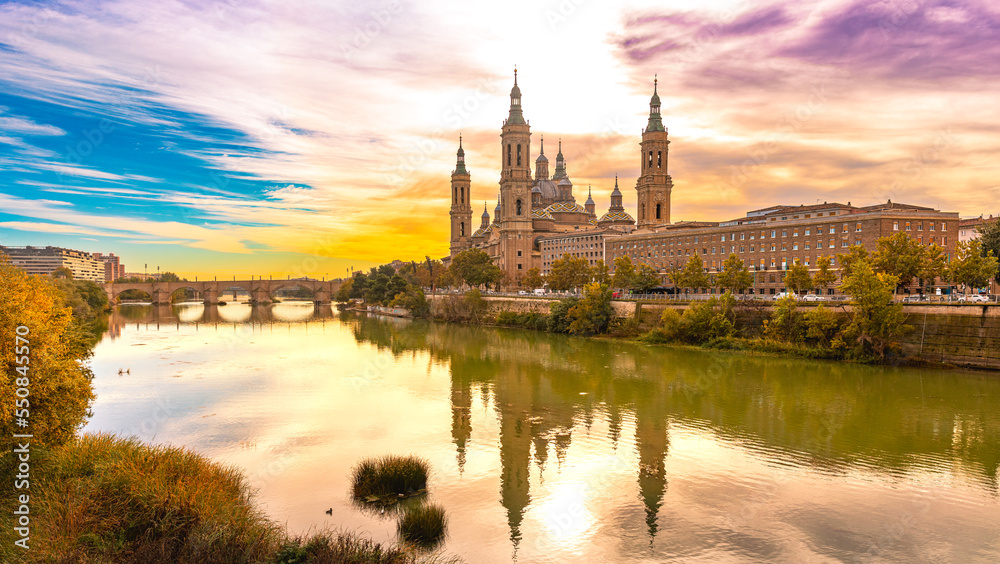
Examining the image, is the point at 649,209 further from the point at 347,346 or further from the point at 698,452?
the point at 698,452

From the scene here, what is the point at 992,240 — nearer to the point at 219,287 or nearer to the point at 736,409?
the point at 736,409

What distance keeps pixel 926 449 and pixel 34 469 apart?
1207 inches

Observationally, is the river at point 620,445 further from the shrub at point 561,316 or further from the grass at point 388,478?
the shrub at point 561,316

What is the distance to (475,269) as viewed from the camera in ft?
360

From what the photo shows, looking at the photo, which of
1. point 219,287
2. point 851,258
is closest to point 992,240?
point 851,258

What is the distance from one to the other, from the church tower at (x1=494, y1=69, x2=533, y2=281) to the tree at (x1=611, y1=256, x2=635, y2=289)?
4959cm

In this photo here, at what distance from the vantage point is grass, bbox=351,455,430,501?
62.5 ft

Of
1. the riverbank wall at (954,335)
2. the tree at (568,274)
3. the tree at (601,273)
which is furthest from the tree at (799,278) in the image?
the tree at (568,274)

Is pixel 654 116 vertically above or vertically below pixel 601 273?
above

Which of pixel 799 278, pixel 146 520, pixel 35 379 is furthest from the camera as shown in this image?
pixel 799 278

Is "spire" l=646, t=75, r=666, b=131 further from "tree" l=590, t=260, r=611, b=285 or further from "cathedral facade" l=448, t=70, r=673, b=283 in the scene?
"tree" l=590, t=260, r=611, b=285

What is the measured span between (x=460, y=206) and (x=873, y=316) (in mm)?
140324

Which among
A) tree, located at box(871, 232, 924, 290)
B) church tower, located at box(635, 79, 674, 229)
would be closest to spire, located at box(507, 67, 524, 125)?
church tower, located at box(635, 79, 674, 229)

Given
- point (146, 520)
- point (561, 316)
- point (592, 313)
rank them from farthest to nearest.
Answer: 1. point (561, 316)
2. point (592, 313)
3. point (146, 520)
